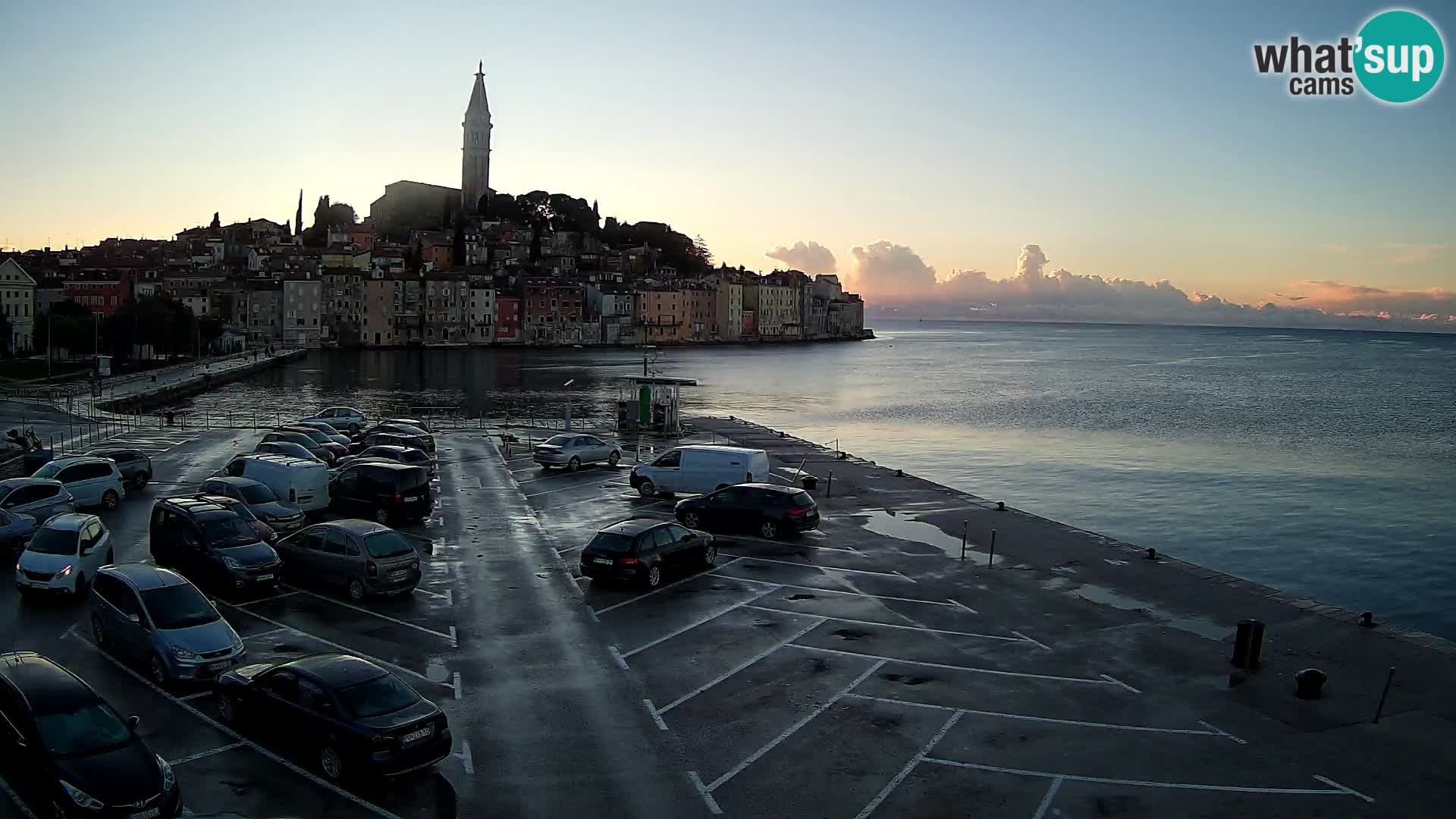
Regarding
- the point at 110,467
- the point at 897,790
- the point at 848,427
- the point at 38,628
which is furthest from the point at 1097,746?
the point at 848,427

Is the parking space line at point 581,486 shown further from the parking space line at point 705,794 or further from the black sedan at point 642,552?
the parking space line at point 705,794

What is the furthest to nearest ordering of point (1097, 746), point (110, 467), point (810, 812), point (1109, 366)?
point (1109, 366) < point (110, 467) < point (1097, 746) < point (810, 812)

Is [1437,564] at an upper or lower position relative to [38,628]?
lower

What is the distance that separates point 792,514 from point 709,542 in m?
3.37

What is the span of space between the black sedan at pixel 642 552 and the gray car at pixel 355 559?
3273mm

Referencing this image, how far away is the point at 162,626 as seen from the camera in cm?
1377

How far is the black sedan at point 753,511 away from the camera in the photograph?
2398 centimetres

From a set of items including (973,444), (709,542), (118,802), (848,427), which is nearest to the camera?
(118,802)

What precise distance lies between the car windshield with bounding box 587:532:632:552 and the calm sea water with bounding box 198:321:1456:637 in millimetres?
19234

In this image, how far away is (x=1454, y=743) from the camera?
42.5 ft

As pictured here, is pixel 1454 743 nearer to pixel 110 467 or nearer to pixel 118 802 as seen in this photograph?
pixel 118 802

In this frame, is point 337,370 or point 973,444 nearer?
point 973,444

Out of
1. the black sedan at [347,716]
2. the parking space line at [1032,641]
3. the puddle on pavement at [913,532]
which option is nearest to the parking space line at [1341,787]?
the parking space line at [1032,641]

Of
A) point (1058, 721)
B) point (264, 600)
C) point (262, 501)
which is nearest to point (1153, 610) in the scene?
point (1058, 721)
